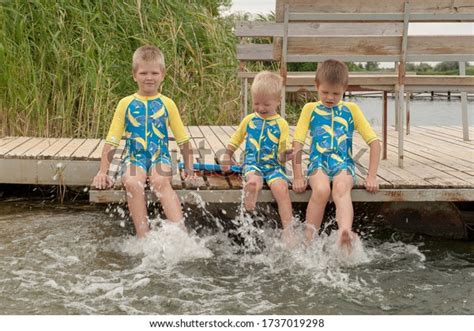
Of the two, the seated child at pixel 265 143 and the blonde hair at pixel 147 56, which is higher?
the blonde hair at pixel 147 56

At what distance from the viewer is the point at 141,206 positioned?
4.14 meters

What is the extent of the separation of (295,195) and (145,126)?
98 cm

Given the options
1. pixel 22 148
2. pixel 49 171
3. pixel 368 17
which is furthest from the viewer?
pixel 22 148

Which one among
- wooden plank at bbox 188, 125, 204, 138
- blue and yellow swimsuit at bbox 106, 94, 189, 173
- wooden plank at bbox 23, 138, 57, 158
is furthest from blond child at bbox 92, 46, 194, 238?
wooden plank at bbox 188, 125, 204, 138

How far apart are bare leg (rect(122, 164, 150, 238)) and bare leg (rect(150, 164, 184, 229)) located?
0.24 ft

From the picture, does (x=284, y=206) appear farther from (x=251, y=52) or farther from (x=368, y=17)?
(x=251, y=52)

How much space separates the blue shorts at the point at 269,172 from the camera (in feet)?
13.7

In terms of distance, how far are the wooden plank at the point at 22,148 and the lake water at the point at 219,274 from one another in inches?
31.8

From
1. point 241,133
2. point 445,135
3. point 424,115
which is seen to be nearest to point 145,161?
point 241,133

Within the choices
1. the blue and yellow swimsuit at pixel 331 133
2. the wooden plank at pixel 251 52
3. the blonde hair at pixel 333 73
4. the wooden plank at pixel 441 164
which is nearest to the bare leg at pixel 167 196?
the blue and yellow swimsuit at pixel 331 133

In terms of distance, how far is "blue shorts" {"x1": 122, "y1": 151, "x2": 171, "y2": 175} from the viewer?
13.9ft

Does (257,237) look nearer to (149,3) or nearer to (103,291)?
(103,291)

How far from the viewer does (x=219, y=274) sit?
376 centimetres

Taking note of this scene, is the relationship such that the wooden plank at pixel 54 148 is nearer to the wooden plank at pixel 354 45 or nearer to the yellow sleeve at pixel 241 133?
the yellow sleeve at pixel 241 133
